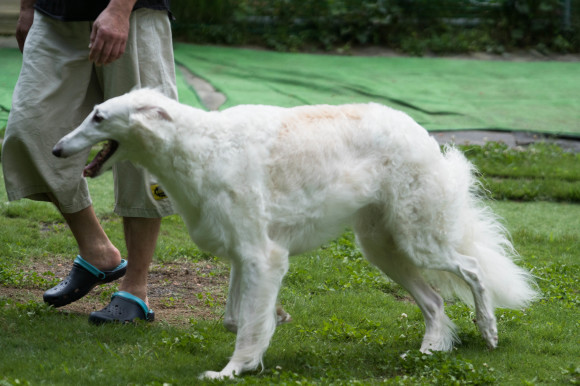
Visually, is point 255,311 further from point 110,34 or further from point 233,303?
point 110,34

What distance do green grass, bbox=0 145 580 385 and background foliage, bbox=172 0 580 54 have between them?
27.0ft

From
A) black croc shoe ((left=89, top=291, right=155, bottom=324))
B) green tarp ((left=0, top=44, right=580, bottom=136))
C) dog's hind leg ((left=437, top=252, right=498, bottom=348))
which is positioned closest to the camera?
dog's hind leg ((left=437, top=252, right=498, bottom=348))

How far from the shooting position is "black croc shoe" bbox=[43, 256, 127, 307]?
445 centimetres

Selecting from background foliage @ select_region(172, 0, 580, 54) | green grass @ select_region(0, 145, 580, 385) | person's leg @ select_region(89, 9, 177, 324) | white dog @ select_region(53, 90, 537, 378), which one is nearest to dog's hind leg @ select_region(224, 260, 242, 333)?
white dog @ select_region(53, 90, 537, 378)

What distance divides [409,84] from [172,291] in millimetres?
7252

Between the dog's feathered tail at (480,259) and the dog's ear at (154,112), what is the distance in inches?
62.0

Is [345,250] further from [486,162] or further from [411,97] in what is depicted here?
[411,97]

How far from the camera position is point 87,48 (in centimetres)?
428

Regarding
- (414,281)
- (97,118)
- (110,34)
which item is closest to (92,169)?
(97,118)

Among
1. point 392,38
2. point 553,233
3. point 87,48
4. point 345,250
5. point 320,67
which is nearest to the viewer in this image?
point 87,48

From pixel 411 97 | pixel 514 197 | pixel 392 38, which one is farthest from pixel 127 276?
pixel 392 38

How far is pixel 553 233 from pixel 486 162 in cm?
188

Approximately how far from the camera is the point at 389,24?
1428cm

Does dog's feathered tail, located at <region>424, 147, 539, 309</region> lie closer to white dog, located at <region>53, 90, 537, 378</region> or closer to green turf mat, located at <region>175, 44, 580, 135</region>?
white dog, located at <region>53, 90, 537, 378</region>
